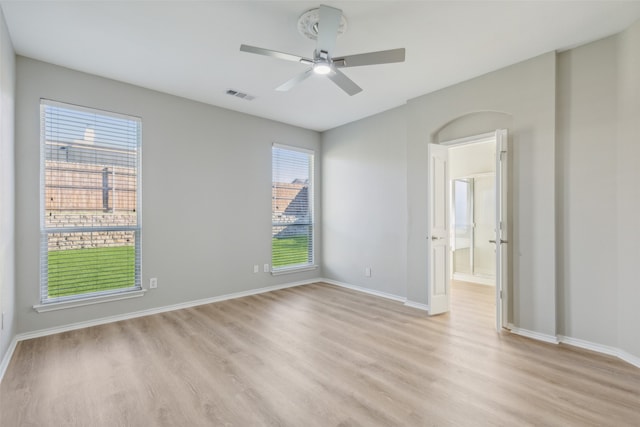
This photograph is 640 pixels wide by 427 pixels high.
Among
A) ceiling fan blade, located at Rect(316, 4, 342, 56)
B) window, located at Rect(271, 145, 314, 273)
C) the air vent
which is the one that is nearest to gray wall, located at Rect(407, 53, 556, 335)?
ceiling fan blade, located at Rect(316, 4, 342, 56)

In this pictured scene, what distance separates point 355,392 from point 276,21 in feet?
9.80

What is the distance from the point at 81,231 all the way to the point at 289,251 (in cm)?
301

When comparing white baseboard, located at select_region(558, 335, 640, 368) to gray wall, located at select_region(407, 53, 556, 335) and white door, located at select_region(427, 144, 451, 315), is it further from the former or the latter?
white door, located at select_region(427, 144, 451, 315)

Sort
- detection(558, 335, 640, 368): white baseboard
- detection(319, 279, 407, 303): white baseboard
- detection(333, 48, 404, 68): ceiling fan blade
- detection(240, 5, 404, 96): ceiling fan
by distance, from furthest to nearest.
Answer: detection(319, 279, 407, 303): white baseboard
detection(558, 335, 640, 368): white baseboard
detection(333, 48, 404, 68): ceiling fan blade
detection(240, 5, 404, 96): ceiling fan

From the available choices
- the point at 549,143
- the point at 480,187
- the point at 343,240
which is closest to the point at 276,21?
the point at 549,143

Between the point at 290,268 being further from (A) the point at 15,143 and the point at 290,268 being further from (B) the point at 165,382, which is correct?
(A) the point at 15,143

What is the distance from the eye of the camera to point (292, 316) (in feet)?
12.4

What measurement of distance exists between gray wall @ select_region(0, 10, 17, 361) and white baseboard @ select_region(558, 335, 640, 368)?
5.05 meters

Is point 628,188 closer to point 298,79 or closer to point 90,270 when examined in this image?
point 298,79

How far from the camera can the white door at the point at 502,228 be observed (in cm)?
328

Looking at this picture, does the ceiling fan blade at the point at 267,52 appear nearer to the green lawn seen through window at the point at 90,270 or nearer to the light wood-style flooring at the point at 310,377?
the light wood-style flooring at the point at 310,377

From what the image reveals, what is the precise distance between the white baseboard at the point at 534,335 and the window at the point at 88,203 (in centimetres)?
449

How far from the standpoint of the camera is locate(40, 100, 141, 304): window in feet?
10.6

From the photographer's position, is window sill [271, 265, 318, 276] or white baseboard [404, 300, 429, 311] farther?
window sill [271, 265, 318, 276]
